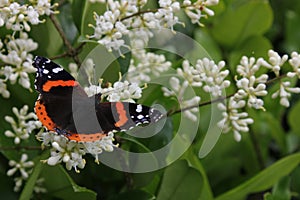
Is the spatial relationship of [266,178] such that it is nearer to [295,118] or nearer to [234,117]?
[234,117]

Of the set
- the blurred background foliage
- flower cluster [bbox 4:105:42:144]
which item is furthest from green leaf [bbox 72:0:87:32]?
flower cluster [bbox 4:105:42:144]

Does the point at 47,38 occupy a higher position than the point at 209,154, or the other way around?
the point at 47,38

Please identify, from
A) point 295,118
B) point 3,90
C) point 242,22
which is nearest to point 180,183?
point 3,90

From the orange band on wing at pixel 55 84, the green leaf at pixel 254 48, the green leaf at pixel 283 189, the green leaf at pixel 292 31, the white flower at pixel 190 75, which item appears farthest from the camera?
the green leaf at pixel 292 31

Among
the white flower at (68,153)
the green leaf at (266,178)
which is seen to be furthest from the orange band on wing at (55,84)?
the green leaf at (266,178)

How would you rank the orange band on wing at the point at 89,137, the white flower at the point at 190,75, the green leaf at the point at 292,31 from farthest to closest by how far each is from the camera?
the green leaf at the point at 292,31 → the white flower at the point at 190,75 → the orange band on wing at the point at 89,137

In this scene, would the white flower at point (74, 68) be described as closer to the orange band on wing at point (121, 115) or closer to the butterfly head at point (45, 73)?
the butterfly head at point (45, 73)

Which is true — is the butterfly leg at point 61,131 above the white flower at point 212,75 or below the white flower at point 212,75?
above
